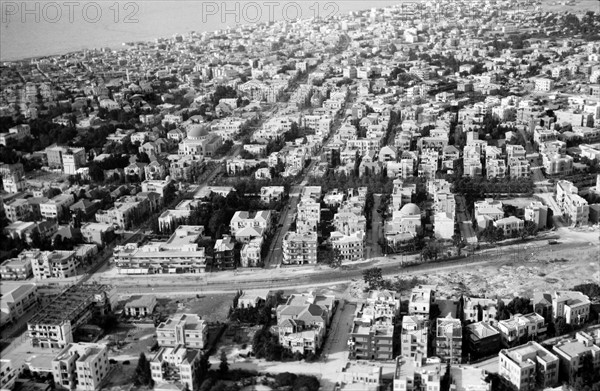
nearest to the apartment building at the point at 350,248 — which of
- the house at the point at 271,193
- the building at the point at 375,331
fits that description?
the building at the point at 375,331

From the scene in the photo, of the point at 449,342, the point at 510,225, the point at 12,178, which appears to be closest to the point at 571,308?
the point at 449,342

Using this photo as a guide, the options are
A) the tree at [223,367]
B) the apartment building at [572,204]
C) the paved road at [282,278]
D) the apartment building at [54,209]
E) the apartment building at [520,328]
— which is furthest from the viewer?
the apartment building at [54,209]

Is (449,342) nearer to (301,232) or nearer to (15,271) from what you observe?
(301,232)

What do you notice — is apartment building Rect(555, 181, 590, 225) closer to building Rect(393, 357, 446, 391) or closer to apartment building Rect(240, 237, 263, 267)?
apartment building Rect(240, 237, 263, 267)

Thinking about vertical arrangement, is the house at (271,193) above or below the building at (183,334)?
above

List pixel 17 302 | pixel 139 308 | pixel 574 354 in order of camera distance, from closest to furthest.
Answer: pixel 574 354 < pixel 139 308 < pixel 17 302

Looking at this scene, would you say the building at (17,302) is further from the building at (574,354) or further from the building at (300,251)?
the building at (574,354)
